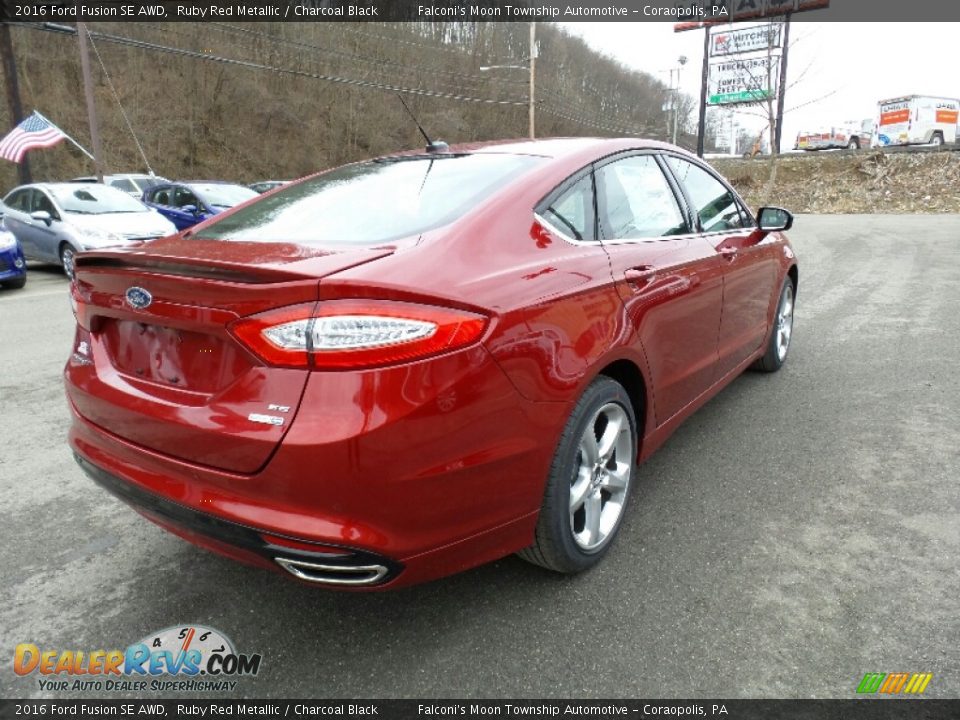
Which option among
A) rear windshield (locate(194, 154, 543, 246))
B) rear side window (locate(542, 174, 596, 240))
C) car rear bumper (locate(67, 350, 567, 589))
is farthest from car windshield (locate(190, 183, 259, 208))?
car rear bumper (locate(67, 350, 567, 589))

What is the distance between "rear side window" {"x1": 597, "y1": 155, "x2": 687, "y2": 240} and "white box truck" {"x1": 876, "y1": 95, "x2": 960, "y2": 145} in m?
39.7

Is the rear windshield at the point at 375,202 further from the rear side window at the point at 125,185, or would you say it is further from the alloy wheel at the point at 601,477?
the rear side window at the point at 125,185

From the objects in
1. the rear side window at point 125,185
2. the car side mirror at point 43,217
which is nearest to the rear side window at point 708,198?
the car side mirror at point 43,217

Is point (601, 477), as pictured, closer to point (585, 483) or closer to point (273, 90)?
point (585, 483)

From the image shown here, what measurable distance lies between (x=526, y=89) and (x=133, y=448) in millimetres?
55279

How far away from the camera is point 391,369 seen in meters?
1.70

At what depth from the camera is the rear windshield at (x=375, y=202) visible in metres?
2.22

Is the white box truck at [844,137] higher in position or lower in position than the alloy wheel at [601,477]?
higher

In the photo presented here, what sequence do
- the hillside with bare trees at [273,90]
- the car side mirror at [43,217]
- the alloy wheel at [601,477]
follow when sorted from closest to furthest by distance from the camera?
the alloy wheel at [601,477]
the car side mirror at [43,217]
the hillside with bare trees at [273,90]

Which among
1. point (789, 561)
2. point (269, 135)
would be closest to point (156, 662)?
point (789, 561)

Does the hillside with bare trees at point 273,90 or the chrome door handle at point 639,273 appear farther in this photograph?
the hillside with bare trees at point 273,90

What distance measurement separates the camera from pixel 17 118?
19797mm

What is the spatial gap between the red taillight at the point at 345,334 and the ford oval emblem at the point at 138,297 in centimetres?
41

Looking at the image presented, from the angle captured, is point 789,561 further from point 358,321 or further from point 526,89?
point 526,89
